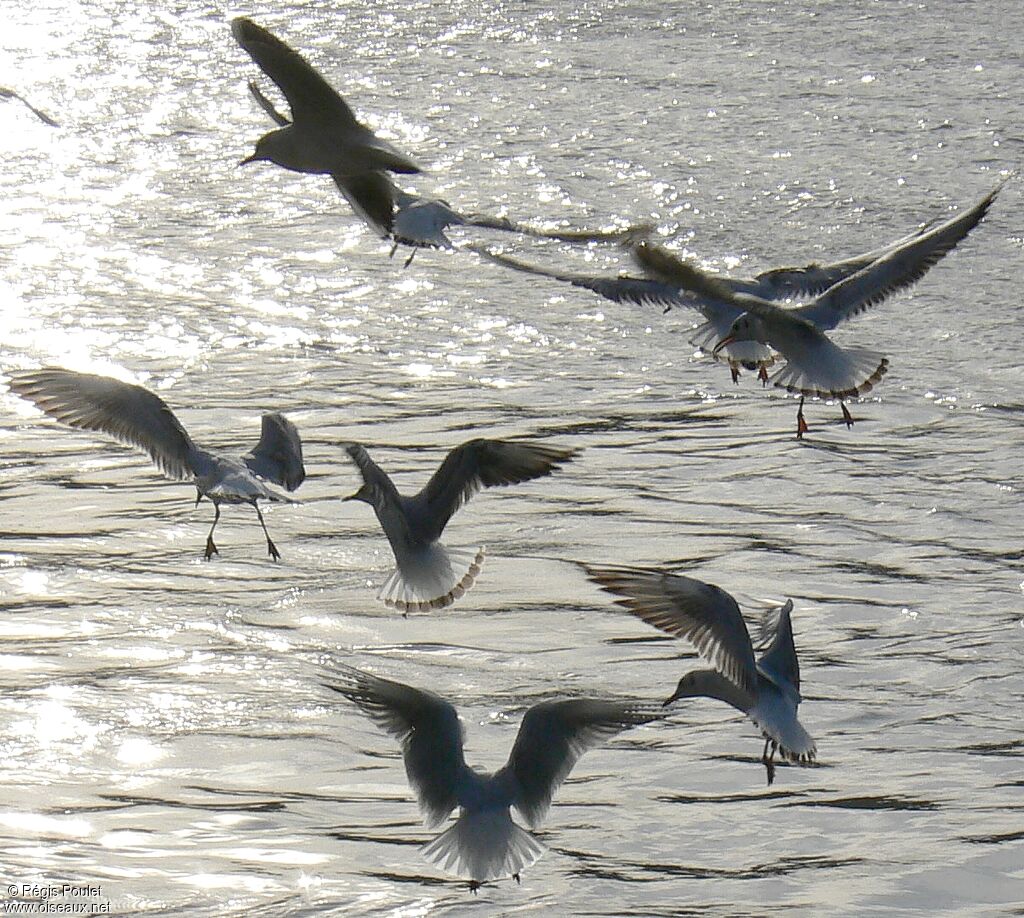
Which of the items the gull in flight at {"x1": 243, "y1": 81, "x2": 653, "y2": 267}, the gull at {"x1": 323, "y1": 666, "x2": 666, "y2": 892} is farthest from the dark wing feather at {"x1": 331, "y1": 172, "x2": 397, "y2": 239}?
the gull at {"x1": 323, "y1": 666, "x2": 666, "y2": 892}

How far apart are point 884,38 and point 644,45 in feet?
5.20

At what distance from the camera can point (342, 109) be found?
5660mm

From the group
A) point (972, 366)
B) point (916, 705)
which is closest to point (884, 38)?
point (972, 366)

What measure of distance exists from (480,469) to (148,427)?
2.99 ft

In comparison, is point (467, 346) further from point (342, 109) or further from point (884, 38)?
point (884, 38)

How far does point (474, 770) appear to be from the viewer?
4293 millimetres

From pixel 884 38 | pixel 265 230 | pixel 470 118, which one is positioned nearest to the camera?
pixel 265 230

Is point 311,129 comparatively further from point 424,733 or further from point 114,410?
point 424,733

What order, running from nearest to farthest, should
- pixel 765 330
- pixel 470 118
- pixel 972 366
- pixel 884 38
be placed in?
pixel 765 330 → pixel 972 366 → pixel 470 118 → pixel 884 38

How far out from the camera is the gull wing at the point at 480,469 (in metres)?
5.18

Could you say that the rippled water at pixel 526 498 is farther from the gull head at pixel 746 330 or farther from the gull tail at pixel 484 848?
the gull head at pixel 746 330

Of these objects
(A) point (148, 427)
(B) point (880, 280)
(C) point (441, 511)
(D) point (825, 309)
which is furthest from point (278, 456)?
(B) point (880, 280)

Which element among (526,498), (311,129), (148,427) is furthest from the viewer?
(526,498)

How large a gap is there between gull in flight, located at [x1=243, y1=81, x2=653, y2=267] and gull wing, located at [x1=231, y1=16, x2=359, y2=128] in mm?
316
